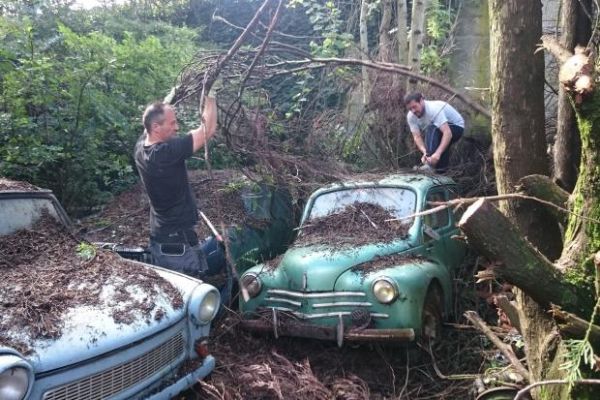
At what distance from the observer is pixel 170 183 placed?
4820 mm

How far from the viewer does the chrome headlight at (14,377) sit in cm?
272

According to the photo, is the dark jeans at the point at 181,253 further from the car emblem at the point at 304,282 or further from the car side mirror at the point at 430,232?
the car side mirror at the point at 430,232

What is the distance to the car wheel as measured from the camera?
477cm

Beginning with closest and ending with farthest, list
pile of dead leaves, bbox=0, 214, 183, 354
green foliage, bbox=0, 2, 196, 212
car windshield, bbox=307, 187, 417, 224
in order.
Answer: pile of dead leaves, bbox=0, 214, 183, 354
car windshield, bbox=307, 187, 417, 224
green foliage, bbox=0, 2, 196, 212

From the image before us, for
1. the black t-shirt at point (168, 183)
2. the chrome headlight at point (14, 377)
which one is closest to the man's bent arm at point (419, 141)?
the black t-shirt at point (168, 183)

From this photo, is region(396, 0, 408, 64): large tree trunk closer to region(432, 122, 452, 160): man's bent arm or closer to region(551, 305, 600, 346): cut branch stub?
region(432, 122, 452, 160): man's bent arm

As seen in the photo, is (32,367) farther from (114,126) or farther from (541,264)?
(114,126)

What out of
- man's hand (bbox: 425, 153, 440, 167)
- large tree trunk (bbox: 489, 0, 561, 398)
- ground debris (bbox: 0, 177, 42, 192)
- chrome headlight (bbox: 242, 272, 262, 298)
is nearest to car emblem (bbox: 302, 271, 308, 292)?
chrome headlight (bbox: 242, 272, 262, 298)

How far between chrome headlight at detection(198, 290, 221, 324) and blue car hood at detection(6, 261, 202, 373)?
118 mm

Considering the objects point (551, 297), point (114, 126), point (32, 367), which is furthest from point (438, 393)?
point (114, 126)

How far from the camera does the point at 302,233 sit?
229 inches

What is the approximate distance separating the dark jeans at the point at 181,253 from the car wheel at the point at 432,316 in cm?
199

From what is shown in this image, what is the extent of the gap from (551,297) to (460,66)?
8093mm

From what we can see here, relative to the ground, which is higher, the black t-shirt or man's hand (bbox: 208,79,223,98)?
man's hand (bbox: 208,79,223,98)
